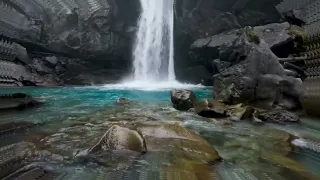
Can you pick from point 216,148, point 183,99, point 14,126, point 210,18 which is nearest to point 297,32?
point 210,18

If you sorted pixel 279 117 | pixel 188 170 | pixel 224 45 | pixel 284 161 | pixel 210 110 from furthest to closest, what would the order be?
1. pixel 224 45
2. pixel 210 110
3. pixel 279 117
4. pixel 284 161
5. pixel 188 170

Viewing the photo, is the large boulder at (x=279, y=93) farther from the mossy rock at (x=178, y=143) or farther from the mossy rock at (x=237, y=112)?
the mossy rock at (x=178, y=143)

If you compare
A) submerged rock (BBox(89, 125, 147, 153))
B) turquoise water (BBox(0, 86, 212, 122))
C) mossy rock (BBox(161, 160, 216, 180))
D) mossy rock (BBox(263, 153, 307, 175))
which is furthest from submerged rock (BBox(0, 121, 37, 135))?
mossy rock (BBox(263, 153, 307, 175))

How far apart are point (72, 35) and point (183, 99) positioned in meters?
26.9

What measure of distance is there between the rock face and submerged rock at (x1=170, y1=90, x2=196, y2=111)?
61.6 feet

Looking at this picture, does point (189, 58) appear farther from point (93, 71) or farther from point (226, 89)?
point (226, 89)

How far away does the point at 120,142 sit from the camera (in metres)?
5.40

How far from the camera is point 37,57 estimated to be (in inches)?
1345

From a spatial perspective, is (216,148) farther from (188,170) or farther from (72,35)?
(72,35)

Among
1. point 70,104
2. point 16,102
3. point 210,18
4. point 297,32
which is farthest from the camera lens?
point 210,18

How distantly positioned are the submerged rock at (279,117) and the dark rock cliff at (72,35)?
1095 inches

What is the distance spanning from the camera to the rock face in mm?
28281

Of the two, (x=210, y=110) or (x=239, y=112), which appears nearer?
(x=239, y=112)

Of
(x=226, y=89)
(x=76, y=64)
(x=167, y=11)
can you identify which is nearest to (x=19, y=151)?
(x=226, y=89)
